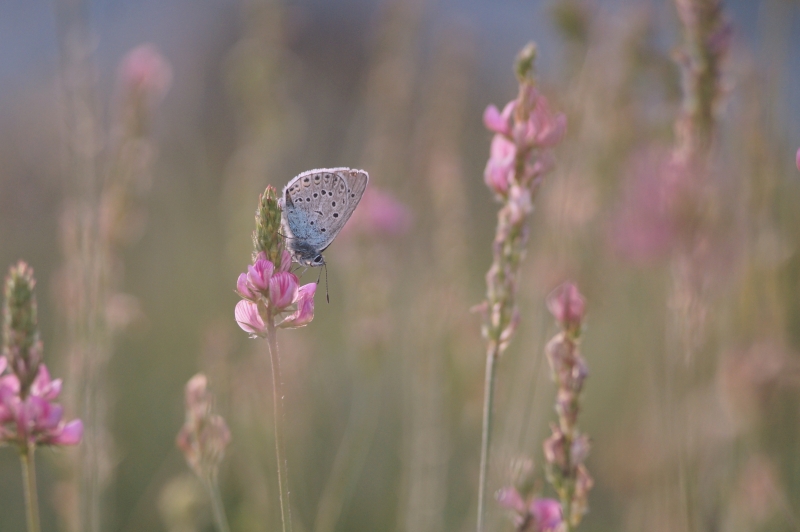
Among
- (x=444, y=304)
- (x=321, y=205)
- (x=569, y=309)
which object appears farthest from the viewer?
(x=444, y=304)

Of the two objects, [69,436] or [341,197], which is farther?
[341,197]

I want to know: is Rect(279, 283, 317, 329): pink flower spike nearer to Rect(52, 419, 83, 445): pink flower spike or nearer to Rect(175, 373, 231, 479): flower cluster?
Rect(175, 373, 231, 479): flower cluster

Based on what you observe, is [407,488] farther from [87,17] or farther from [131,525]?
[87,17]

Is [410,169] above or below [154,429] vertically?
above

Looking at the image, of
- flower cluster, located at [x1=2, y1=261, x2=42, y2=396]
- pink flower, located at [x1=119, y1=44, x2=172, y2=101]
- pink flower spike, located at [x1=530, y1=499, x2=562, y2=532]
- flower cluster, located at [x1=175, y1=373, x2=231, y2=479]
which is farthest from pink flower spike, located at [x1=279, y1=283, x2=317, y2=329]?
pink flower, located at [x1=119, y1=44, x2=172, y2=101]

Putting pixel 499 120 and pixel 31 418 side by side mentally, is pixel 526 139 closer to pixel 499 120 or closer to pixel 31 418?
pixel 499 120

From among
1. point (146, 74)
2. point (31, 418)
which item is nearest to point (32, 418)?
point (31, 418)

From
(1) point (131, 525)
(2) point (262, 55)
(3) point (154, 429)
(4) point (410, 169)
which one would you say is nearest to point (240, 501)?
(1) point (131, 525)

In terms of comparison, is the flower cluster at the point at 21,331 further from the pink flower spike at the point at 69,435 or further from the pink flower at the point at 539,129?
the pink flower at the point at 539,129
